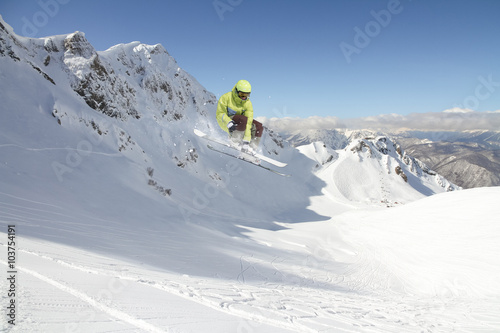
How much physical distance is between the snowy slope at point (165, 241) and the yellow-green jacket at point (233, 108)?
254 inches

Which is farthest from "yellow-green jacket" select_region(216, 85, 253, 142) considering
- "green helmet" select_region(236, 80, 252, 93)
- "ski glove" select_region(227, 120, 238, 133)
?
"green helmet" select_region(236, 80, 252, 93)

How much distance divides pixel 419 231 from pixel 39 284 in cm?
2363

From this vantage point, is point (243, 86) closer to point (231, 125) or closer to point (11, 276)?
point (231, 125)

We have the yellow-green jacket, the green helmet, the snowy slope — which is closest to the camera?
the snowy slope

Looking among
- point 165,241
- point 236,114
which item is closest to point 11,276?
point 236,114

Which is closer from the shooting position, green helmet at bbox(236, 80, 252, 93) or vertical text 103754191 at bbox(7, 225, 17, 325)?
vertical text 103754191 at bbox(7, 225, 17, 325)

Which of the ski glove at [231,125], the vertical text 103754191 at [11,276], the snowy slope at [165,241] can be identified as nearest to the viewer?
the vertical text 103754191 at [11,276]

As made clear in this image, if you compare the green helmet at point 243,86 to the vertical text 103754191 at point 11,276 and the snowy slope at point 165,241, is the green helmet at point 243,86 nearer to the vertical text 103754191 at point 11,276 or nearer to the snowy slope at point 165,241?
the snowy slope at point 165,241

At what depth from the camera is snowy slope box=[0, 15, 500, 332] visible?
15.7ft

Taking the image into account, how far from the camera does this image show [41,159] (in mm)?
16453

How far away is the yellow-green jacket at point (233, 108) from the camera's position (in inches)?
409

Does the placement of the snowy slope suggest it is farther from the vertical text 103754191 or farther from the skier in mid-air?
the skier in mid-air

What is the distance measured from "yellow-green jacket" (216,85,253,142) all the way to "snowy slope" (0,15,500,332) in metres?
6.46

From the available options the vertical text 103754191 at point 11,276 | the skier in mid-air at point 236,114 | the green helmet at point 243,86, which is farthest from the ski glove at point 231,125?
the vertical text 103754191 at point 11,276
